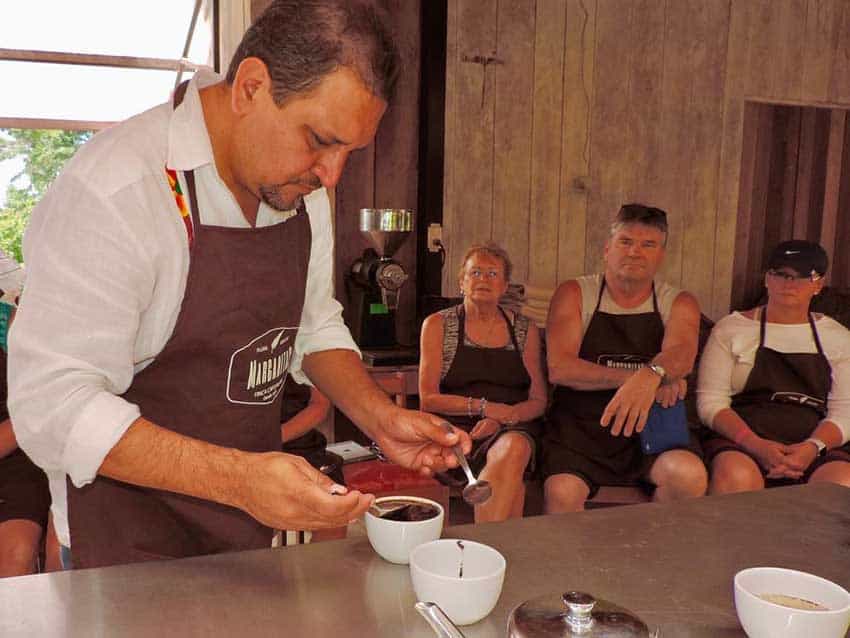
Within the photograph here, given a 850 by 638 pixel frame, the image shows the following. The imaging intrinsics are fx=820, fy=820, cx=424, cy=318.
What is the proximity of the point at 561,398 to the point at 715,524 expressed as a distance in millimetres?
1814

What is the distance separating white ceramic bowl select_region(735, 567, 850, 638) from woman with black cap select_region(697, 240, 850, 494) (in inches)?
81.6

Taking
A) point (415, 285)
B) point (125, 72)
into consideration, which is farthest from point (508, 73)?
point (125, 72)

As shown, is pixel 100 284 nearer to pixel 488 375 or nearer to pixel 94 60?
pixel 488 375

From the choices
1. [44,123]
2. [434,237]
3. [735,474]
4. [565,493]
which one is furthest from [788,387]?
[44,123]

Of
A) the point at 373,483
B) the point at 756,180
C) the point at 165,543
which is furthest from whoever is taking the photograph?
the point at 756,180

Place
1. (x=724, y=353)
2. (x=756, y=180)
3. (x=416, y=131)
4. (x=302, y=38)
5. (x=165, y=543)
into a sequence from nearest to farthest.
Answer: (x=302, y=38)
(x=165, y=543)
(x=724, y=353)
(x=416, y=131)
(x=756, y=180)

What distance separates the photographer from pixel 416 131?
398 cm

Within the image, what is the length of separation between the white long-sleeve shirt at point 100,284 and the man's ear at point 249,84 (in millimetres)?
86

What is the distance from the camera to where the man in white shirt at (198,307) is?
1.14 meters

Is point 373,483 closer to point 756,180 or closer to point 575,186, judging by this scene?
point 575,186

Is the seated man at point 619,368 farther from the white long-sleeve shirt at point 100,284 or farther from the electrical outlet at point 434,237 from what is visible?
the white long-sleeve shirt at point 100,284

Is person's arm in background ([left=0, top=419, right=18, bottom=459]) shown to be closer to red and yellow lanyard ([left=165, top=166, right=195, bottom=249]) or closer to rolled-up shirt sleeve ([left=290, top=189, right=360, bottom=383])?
rolled-up shirt sleeve ([left=290, top=189, right=360, bottom=383])

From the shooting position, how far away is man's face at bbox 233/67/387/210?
127 cm

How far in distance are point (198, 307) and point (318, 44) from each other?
1.52 feet
